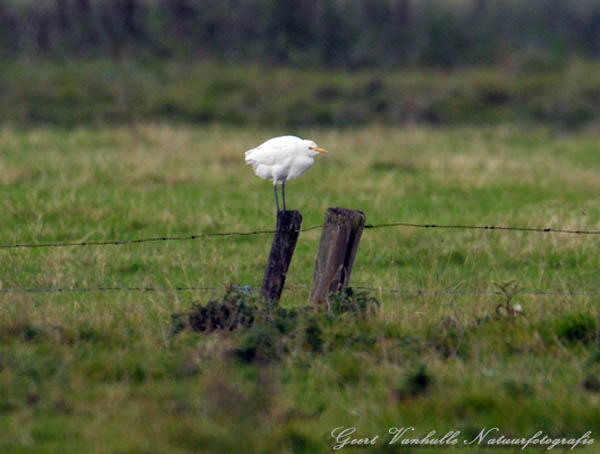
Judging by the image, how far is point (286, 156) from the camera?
7371mm

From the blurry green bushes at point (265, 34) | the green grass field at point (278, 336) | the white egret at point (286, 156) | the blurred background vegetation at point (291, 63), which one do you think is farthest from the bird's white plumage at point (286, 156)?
the blurry green bushes at point (265, 34)

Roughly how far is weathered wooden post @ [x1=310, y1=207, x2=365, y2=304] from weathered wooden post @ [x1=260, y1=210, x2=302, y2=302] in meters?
0.23

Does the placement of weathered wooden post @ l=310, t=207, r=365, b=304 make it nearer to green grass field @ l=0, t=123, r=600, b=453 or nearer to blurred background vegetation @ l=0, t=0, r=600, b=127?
green grass field @ l=0, t=123, r=600, b=453

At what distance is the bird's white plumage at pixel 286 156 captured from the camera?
7.34 m

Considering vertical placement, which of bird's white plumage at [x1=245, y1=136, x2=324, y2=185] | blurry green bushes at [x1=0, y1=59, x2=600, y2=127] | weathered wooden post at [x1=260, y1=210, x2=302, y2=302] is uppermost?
bird's white plumage at [x1=245, y1=136, x2=324, y2=185]

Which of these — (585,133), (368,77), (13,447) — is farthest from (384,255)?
(368,77)

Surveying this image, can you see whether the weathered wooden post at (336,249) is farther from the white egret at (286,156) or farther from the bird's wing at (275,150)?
the bird's wing at (275,150)

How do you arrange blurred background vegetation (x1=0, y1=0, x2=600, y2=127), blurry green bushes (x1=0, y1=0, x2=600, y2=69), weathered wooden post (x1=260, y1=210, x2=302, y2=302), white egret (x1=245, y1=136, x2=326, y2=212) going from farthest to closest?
blurry green bushes (x1=0, y1=0, x2=600, y2=69)
blurred background vegetation (x1=0, y1=0, x2=600, y2=127)
white egret (x1=245, y1=136, x2=326, y2=212)
weathered wooden post (x1=260, y1=210, x2=302, y2=302)

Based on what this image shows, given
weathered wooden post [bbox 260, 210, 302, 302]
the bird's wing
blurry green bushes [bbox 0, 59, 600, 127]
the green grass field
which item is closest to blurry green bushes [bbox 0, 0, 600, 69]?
blurry green bushes [bbox 0, 59, 600, 127]

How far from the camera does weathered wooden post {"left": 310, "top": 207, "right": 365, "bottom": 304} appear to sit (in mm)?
6926

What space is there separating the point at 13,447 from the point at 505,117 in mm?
27269

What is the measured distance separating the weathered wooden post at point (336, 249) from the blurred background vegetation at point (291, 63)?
832 inches

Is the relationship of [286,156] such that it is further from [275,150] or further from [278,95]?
[278,95]

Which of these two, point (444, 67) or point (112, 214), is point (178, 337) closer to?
point (112, 214)
